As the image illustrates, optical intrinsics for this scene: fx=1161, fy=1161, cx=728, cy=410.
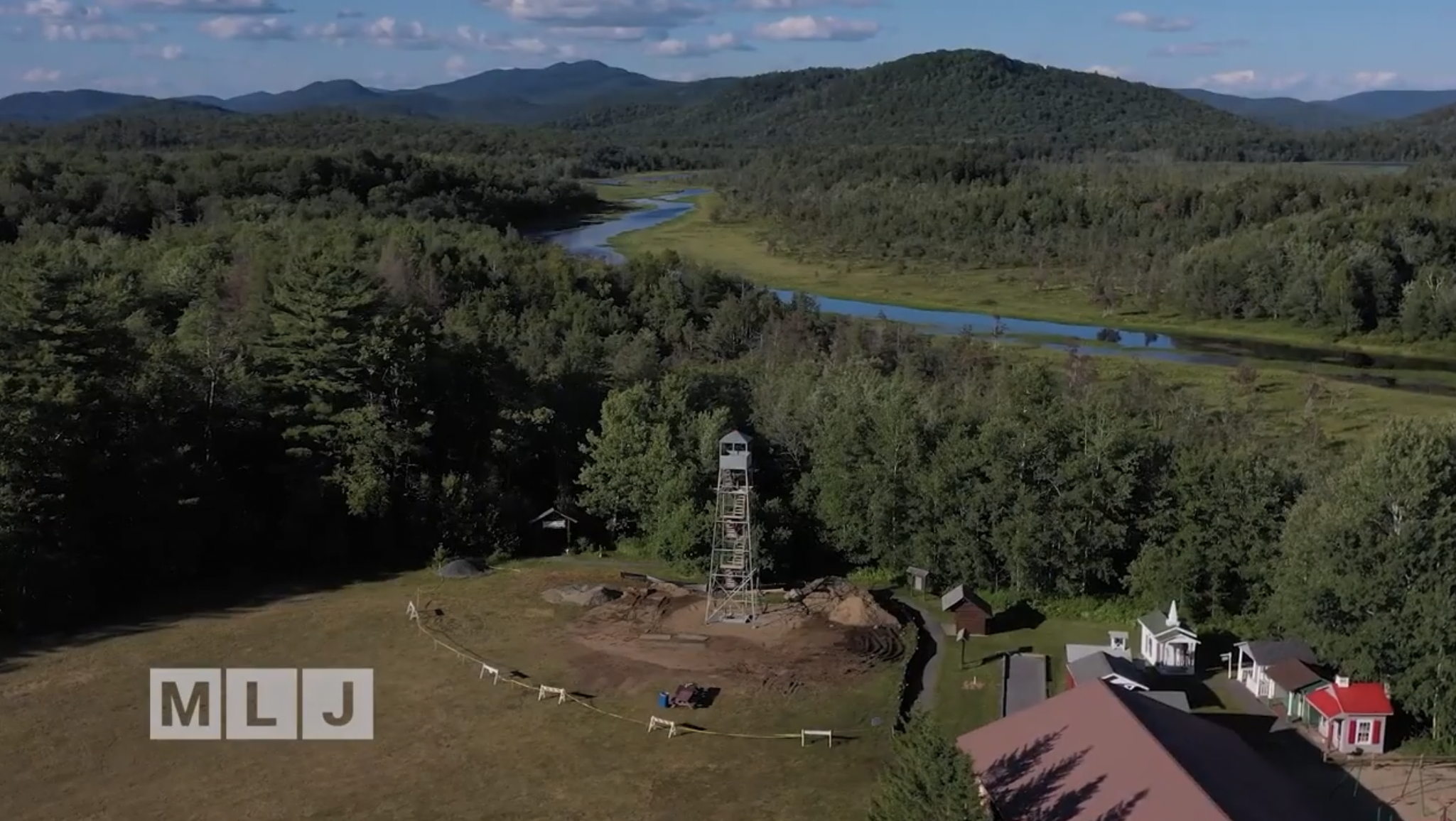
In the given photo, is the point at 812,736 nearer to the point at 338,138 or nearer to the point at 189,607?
the point at 189,607

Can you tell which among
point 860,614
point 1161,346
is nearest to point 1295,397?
point 1161,346

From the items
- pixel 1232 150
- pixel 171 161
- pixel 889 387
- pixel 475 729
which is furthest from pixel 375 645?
pixel 1232 150

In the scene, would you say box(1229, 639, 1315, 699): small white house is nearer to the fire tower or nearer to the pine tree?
the fire tower

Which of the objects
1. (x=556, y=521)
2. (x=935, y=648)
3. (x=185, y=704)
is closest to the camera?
(x=185, y=704)

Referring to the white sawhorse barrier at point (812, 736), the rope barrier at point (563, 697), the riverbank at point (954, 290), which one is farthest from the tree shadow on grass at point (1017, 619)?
the riverbank at point (954, 290)

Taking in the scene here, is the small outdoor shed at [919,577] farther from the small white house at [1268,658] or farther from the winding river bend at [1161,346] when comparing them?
the winding river bend at [1161,346]

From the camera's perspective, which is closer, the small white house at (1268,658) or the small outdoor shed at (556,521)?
the small white house at (1268,658)

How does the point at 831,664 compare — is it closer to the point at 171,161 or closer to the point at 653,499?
the point at 653,499
